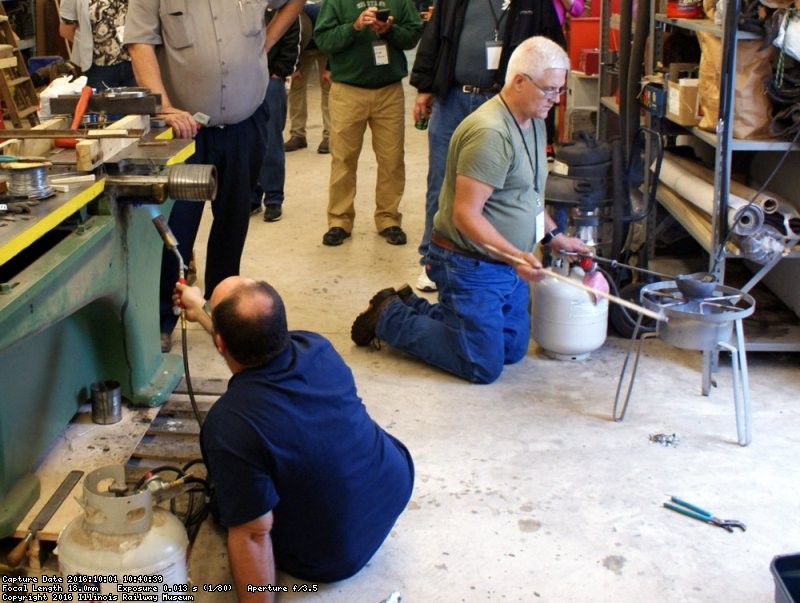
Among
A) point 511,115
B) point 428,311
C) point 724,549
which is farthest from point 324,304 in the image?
point 724,549

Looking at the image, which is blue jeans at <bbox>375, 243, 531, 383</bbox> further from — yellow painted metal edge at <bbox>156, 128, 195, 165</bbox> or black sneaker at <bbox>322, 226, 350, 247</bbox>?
black sneaker at <bbox>322, 226, 350, 247</bbox>

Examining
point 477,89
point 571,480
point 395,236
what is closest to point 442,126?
point 477,89

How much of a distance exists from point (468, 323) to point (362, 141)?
1.98 metres

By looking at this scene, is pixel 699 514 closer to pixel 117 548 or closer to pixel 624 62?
pixel 117 548

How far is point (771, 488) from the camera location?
3.05m

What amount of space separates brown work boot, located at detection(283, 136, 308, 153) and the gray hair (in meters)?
4.40

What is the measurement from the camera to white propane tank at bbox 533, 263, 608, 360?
12.7 feet

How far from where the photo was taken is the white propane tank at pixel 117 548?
92.3 inches

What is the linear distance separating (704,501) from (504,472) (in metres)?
0.60

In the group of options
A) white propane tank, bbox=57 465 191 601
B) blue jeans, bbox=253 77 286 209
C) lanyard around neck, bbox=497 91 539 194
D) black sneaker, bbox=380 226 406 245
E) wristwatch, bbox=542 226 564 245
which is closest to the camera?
white propane tank, bbox=57 465 191 601

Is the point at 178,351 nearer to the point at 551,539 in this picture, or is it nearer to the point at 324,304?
the point at 324,304

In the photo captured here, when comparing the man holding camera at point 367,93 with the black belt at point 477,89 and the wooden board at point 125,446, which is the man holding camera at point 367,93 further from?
the wooden board at point 125,446

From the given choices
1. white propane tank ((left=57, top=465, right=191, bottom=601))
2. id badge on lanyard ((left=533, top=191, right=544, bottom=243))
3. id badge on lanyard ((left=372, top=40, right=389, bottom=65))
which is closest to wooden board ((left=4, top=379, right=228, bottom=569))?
white propane tank ((left=57, top=465, right=191, bottom=601))

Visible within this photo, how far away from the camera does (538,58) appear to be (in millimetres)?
3459
